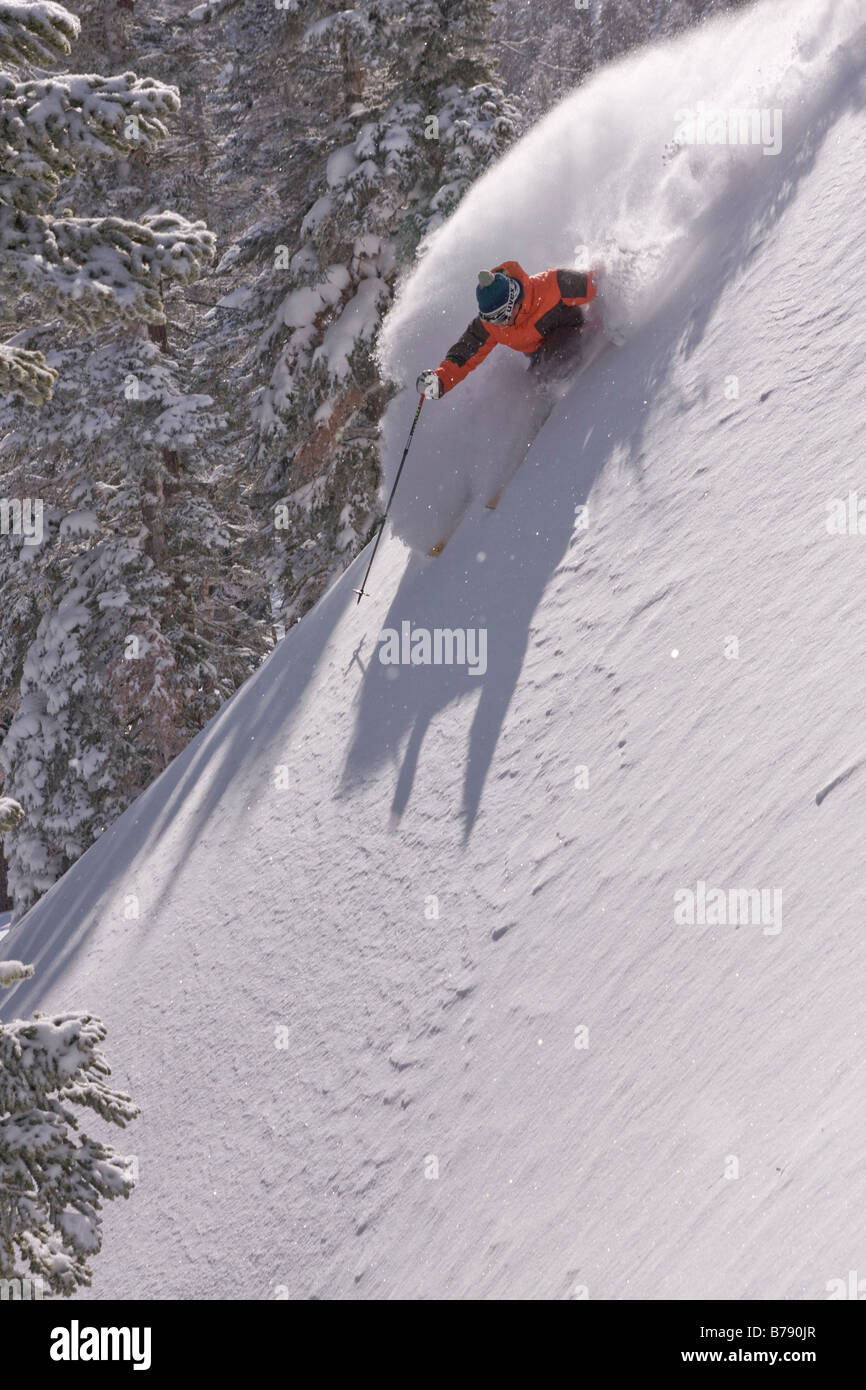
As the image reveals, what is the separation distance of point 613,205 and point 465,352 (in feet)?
5.86

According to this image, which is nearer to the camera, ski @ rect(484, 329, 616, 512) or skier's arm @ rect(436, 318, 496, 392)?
skier's arm @ rect(436, 318, 496, 392)

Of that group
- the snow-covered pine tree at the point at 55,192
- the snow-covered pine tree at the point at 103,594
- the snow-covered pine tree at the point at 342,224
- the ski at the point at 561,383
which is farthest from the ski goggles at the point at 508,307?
the snow-covered pine tree at the point at 103,594

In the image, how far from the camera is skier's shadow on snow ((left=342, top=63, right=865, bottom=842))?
250 inches

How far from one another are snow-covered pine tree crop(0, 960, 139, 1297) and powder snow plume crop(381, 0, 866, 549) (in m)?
5.13

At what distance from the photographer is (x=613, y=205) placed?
8750 mm

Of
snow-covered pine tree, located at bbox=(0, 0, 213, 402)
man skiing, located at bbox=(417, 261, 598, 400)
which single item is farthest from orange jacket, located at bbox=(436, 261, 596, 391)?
snow-covered pine tree, located at bbox=(0, 0, 213, 402)

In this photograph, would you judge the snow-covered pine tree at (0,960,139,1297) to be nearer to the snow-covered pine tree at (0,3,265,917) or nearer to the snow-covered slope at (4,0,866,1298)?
the snow-covered slope at (4,0,866,1298)

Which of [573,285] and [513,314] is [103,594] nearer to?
[513,314]

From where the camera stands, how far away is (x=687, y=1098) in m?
2.96

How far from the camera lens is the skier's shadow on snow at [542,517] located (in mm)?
6352

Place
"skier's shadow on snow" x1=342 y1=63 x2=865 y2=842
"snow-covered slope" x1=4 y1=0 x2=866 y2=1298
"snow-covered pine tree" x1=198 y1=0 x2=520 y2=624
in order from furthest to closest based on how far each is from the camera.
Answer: "snow-covered pine tree" x1=198 y1=0 x2=520 y2=624
"skier's shadow on snow" x1=342 y1=63 x2=865 y2=842
"snow-covered slope" x1=4 y1=0 x2=866 y2=1298

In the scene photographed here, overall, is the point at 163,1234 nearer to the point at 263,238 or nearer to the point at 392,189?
the point at 392,189

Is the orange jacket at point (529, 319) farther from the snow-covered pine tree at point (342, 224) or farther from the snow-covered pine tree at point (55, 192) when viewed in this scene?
the snow-covered pine tree at point (342, 224)
